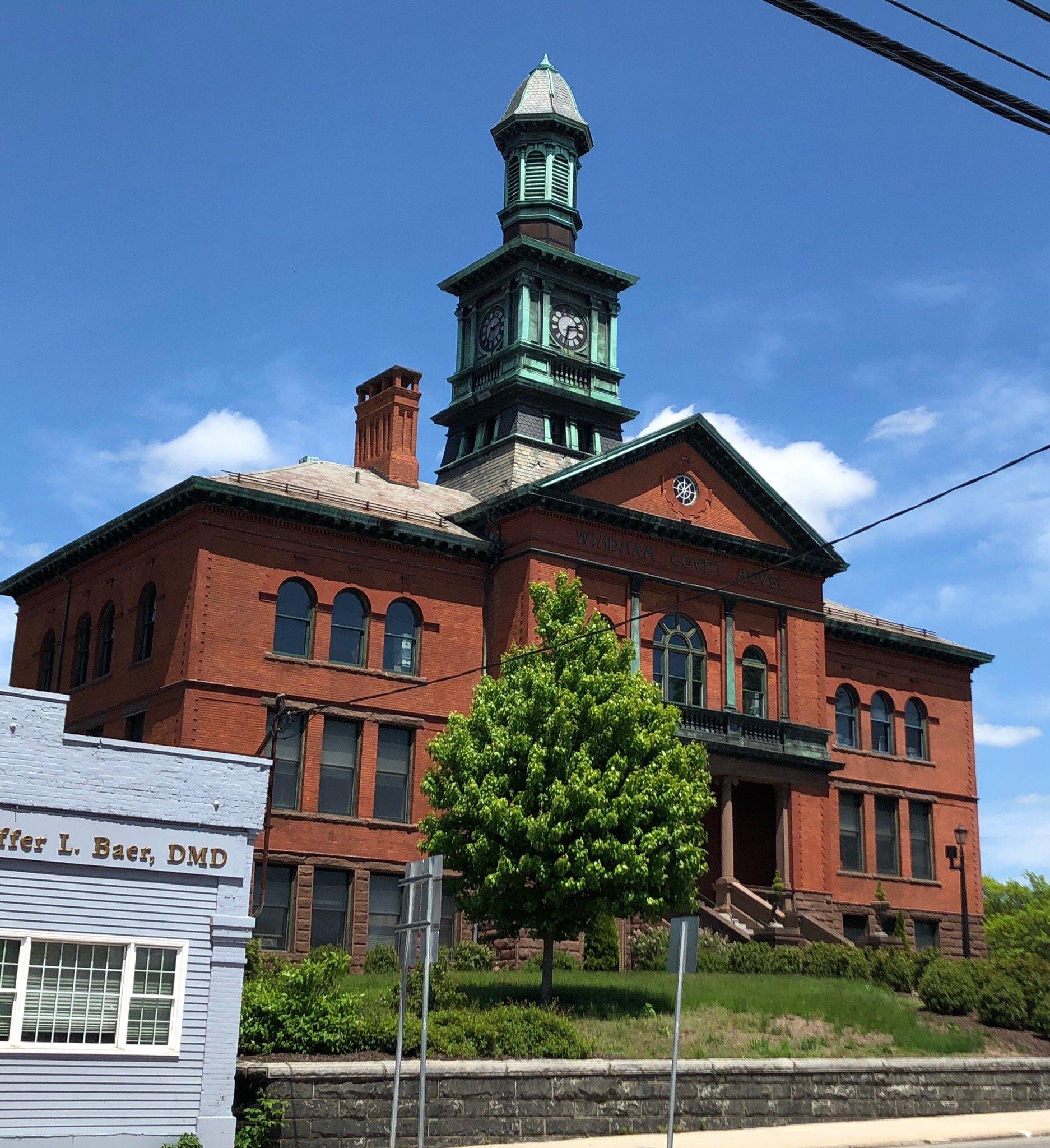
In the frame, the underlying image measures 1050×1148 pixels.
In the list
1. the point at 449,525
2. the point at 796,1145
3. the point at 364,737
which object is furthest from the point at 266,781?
the point at 449,525

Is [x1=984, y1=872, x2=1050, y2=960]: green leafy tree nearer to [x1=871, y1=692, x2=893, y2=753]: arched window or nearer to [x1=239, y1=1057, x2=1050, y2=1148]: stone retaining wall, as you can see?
[x1=871, y1=692, x2=893, y2=753]: arched window

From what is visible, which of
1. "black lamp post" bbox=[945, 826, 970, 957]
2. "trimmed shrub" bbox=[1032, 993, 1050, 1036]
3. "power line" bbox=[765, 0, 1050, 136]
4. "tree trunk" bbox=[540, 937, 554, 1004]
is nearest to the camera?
"power line" bbox=[765, 0, 1050, 136]

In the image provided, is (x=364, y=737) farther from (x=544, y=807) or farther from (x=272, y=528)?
(x=544, y=807)

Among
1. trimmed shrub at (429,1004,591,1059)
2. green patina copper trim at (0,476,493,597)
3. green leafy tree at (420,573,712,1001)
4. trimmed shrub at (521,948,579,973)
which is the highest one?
green patina copper trim at (0,476,493,597)

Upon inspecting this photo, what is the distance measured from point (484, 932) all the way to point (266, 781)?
18.4m

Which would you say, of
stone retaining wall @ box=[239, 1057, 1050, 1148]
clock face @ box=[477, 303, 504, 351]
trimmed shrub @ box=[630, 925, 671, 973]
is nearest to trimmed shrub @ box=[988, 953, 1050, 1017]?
stone retaining wall @ box=[239, 1057, 1050, 1148]

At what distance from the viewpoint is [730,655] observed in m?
43.8

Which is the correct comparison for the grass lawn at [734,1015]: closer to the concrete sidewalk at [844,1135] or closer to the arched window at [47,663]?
the concrete sidewalk at [844,1135]

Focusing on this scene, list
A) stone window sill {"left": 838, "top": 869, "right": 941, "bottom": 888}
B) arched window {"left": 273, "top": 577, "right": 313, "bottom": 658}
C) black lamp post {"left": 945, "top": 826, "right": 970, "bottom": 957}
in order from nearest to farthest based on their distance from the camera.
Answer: arched window {"left": 273, "top": 577, "right": 313, "bottom": 658} → black lamp post {"left": 945, "top": 826, "right": 970, "bottom": 957} → stone window sill {"left": 838, "top": 869, "right": 941, "bottom": 888}

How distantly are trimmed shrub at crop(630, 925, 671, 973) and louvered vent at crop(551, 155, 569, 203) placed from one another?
88.9 feet

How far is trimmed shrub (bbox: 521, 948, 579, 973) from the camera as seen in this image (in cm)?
3528

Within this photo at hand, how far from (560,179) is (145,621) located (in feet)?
77.4

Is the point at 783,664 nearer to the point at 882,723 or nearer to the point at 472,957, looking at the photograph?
the point at 882,723

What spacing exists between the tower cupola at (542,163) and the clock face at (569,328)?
2.52 m
